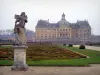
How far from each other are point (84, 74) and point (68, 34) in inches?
2757

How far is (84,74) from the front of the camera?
720cm

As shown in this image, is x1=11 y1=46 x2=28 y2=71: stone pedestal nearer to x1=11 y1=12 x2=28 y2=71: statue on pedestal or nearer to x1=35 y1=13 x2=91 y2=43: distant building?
x1=11 y1=12 x2=28 y2=71: statue on pedestal

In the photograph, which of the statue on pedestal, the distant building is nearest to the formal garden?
the statue on pedestal

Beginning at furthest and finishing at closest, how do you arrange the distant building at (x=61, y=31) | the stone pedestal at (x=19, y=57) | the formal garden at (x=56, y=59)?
the distant building at (x=61, y=31)
the formal garden at (x=56, y=59)
the stone pedestal at (x=19, y=57)

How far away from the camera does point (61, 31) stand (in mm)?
77625

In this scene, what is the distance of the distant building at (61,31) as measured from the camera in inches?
3014

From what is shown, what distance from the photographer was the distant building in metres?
76.6

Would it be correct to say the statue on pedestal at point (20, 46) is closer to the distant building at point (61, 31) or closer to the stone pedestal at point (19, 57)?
the stone pedestal at point (19, 57)

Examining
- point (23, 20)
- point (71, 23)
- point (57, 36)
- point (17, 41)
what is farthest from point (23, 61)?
point (71, 23)

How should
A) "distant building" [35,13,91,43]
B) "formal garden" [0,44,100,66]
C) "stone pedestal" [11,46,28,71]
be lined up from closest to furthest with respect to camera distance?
"stone pedestal" [11,46,28,71], "formal garden" [0,44,100,66], "distant building" [35,13,91,43]

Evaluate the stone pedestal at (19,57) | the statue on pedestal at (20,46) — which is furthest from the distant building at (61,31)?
the stone pedestal at (19,57)

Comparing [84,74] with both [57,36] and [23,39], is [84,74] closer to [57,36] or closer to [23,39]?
[23,39]

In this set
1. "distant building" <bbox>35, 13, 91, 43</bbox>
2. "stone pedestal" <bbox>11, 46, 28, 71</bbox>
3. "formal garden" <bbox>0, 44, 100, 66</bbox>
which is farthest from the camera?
"distant building" <bbox>35, 13, 91, 43</bbox>

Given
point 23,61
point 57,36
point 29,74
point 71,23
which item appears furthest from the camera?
point 71,23
